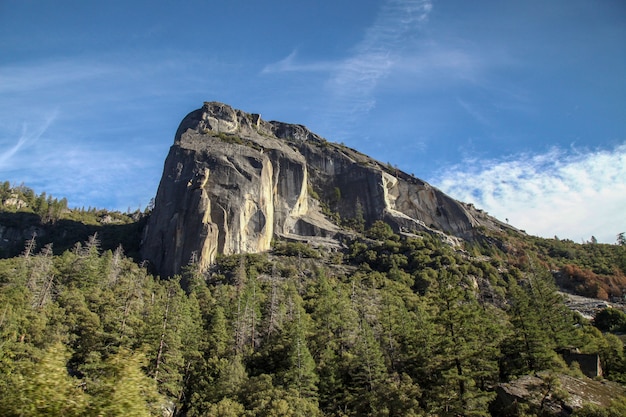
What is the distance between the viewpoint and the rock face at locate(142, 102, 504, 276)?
74.6 m

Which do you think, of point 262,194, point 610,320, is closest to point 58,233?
point 262,194

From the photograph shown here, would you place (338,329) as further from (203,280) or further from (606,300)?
(606,300)

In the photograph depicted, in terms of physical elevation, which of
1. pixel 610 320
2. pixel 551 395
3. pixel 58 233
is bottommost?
pixel 551 395

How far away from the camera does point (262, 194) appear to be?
8506 centimetres

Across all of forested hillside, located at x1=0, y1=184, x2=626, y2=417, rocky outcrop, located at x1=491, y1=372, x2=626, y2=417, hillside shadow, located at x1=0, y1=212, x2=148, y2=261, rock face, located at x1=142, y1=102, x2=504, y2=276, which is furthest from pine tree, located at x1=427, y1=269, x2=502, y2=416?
hillside shadow, located at x1=0, y1=212, x2=148, y2=261

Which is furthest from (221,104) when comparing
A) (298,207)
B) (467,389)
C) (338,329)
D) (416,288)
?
(467,389)

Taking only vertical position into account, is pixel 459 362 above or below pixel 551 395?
above

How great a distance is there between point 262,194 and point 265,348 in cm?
4877

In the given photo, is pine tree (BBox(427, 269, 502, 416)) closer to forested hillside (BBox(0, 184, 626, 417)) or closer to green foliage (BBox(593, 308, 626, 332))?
forested hillside (BBox(0, 184, 626, 417))

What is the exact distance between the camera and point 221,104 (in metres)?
106

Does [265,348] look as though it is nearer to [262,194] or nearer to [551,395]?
[551,395]

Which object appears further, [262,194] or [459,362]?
[262,194]

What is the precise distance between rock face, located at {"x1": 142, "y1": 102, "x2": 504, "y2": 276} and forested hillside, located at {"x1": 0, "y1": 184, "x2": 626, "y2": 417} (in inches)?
539

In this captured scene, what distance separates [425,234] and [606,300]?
38962mm
